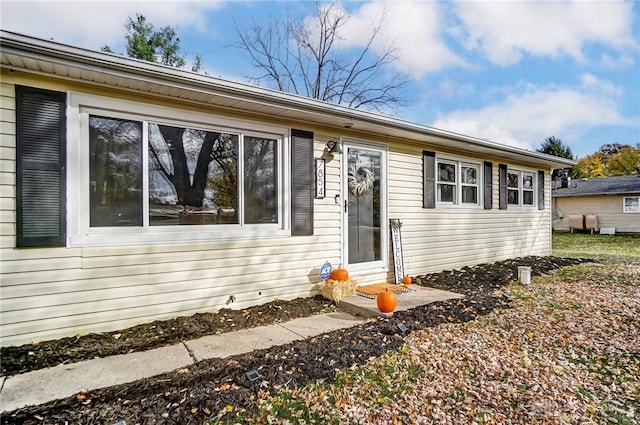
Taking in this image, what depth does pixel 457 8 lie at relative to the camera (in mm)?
7820

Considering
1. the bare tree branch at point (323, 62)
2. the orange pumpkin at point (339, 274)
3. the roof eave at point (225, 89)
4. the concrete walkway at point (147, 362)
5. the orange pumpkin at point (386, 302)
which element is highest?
the bare tree branch at point (323, 62)

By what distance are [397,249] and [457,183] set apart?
2.34 metres

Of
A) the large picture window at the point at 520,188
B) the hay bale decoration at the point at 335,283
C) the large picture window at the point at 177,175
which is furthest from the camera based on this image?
the large picture window at the point at 520,188

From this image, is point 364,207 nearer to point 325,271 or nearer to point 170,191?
point 325,271

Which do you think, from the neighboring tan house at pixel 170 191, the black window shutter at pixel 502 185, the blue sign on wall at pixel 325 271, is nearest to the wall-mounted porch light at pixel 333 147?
the neighboring tan house at pixel 170 191

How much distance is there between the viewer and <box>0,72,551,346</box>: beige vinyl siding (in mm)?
2875

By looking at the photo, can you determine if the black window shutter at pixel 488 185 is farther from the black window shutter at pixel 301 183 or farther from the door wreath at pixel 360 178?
the black window shutter at pixel 301 183

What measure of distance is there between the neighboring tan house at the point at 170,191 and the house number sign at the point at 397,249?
0.35 ft

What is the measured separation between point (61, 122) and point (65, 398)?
91.4 inches

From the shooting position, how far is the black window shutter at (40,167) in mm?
2861

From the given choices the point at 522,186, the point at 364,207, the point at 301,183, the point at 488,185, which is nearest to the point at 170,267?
the point at 301,183

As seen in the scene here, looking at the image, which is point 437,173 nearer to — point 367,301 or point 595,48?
point 367,301

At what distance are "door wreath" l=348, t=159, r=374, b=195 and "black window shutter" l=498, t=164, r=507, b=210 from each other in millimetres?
4132

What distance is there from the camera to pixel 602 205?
18156mm
